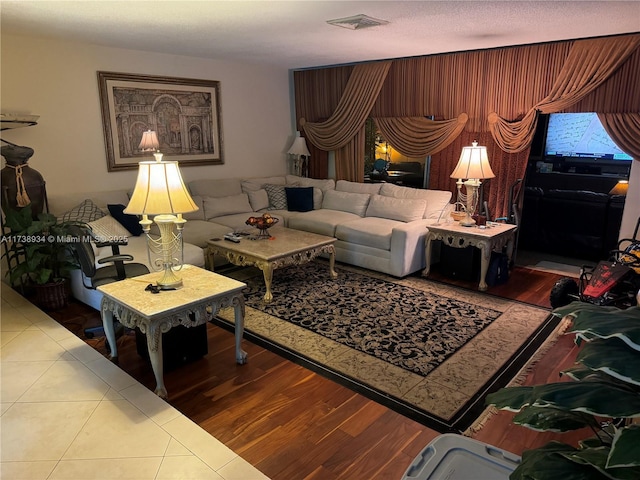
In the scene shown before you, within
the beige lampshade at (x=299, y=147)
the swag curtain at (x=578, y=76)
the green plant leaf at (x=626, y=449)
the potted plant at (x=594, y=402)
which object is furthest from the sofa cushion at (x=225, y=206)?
the green plant leaf at (x=626, y=449)

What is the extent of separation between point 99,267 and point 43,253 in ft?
1.95

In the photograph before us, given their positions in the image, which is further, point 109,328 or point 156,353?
point 109,328

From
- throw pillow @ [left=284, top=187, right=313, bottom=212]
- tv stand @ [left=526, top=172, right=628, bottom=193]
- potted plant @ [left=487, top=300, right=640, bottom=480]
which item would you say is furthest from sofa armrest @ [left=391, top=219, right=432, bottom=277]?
potted plant @ [left=487, top=300, right=640, bottom=480]

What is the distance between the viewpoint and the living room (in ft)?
14.7

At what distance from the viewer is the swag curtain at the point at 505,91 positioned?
4234mm

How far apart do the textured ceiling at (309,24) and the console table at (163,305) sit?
1.95 metres

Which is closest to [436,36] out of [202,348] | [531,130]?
[531,130]

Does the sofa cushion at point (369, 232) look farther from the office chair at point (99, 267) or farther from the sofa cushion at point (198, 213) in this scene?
the office chair at point (99, 267)

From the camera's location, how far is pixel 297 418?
2562 mm

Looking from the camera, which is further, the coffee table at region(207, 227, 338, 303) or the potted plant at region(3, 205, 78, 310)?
the coffee table at region(207, 227, 338, 303)

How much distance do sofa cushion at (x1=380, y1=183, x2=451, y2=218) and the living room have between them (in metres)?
1.80

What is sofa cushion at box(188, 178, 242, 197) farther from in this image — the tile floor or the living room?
the tile floor

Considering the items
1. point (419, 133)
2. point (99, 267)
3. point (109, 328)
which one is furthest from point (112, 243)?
point (419, 133)

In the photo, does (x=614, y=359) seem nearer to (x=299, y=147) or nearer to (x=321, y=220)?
(x=321, y=220)
